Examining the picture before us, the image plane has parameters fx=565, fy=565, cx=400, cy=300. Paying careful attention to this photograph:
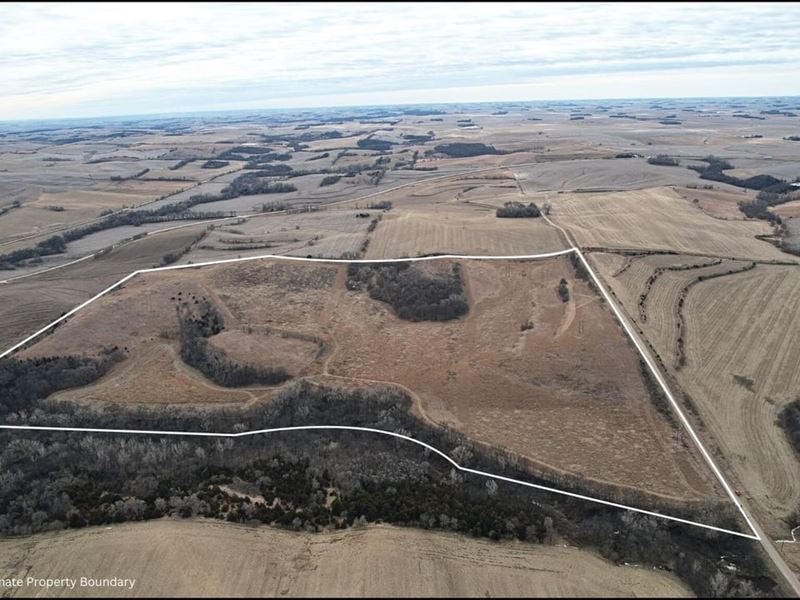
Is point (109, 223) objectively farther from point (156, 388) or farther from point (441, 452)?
point (441, 452)

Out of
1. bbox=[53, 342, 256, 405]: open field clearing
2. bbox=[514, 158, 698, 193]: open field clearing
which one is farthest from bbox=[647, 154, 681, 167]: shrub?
bbox=[53, 342, 256, 405]: open field clearing

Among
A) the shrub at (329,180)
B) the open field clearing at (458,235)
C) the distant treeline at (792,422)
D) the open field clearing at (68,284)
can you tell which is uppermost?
the open field clearing at (458,235)

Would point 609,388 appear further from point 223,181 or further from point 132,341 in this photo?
point 223,181

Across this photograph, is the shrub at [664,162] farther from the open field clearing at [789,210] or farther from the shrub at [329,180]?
the shrub at [329,180]

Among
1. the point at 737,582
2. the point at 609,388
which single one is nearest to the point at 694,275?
the point at 609,388

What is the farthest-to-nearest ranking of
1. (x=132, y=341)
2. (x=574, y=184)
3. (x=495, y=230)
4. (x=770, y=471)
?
(x=574, y=184) < (x=495, y=230) < (x=132, y=341) < (x=770, y=471)

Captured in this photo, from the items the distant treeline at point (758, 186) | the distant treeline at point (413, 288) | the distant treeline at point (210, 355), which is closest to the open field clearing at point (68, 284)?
the distant treeline at point (210, 355)
